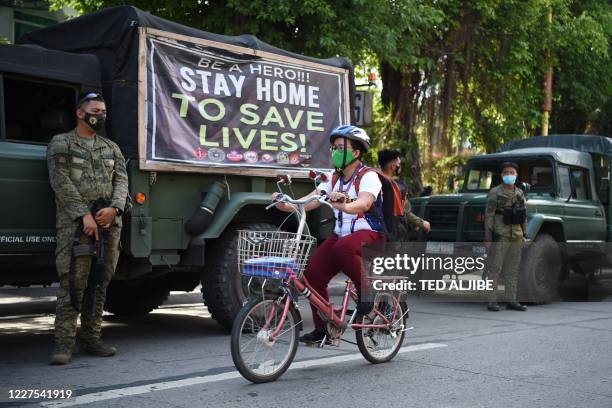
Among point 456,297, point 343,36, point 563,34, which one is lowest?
point 456,297

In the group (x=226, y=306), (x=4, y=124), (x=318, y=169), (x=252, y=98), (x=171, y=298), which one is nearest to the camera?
(x=4, y=124)

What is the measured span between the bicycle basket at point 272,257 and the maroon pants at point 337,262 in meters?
0.32

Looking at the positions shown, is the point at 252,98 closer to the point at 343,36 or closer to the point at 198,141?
the point at 198,141

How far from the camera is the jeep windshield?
1180cm

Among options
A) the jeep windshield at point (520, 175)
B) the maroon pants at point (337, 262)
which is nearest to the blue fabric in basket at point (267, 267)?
the maroon pants at point (337, 262)

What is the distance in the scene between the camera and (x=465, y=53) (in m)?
18.5

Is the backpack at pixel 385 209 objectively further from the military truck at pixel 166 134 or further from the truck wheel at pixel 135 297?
the truck wheel at pixel 135 297

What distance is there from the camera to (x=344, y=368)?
6.35 m

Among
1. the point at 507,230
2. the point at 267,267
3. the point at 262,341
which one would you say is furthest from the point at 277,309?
the point at 507,230

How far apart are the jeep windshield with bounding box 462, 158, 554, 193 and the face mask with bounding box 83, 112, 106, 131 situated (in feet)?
23.4

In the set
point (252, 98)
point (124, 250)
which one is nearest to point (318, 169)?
point (252, 98)

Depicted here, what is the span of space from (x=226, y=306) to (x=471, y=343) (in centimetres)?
234

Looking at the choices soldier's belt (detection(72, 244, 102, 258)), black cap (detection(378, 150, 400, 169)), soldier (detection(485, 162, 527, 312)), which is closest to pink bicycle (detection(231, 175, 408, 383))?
soldier's belt (detection(72, 244, 102, 258))

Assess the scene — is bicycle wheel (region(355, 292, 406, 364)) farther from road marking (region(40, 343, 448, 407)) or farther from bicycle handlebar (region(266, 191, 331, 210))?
bicycle handlebar (region(266, 191, 331, 210))
